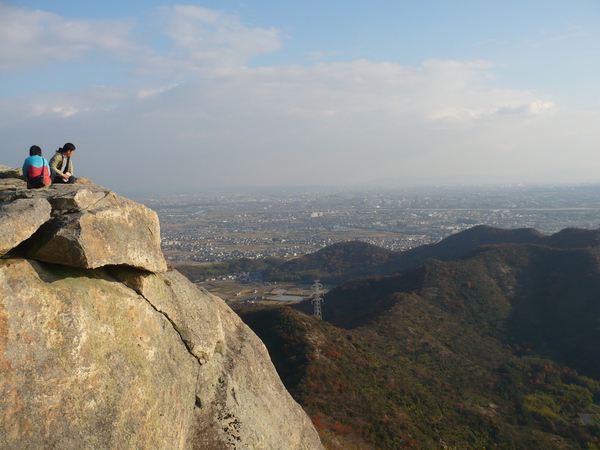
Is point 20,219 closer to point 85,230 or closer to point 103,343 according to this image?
point 85,230

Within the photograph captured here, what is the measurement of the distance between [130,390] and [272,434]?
5.05 metres

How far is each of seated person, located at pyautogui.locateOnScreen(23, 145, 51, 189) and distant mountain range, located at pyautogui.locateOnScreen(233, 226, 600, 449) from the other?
17.4m

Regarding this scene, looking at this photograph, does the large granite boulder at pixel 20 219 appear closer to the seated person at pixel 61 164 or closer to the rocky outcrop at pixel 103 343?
the rocky outcrop at pixel 103 343

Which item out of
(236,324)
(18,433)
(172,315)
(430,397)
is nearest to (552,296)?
(430,397)

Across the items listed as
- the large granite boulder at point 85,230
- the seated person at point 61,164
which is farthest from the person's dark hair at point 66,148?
the large granite boulder at point 85,230

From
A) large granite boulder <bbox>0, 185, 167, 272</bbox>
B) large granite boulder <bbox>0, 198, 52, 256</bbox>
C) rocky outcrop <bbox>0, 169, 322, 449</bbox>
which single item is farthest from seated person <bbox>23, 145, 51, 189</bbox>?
large granite boulder <bbox>0, 198, 52, 256</bbox>

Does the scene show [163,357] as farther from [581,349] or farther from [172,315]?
[581,349]

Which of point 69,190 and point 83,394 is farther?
point 69,190

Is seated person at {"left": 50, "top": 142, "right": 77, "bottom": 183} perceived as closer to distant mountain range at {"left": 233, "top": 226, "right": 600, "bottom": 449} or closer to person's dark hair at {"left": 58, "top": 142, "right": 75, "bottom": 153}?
person's dark hair at {"left": 58, "top": 142, "right": 75, "bottom": 153}

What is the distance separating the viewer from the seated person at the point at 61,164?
10.5m

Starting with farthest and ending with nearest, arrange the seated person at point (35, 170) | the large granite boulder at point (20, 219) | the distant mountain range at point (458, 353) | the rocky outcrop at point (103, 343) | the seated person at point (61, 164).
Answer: the distant mountain range at point (458, 353)
the seated person at point (61, 164)
the seated person at point (35, 170)
the large granite boulder at point (20, 219)
the rocky outcrop at point (103, 343)

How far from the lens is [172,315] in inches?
373

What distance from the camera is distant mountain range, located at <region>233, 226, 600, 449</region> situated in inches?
945

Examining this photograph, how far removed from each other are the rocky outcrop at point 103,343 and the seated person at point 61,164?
1817 millimetres
